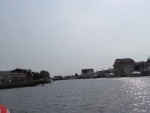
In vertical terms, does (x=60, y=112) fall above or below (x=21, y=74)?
below

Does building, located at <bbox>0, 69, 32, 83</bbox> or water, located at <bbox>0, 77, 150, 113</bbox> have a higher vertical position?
building, located at <bbox>0, 69, 32, 83</bbox>

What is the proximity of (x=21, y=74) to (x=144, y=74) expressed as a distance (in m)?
65.9

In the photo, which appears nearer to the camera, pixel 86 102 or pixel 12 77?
pixel 86 102

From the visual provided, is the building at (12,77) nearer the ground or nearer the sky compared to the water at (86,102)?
nearer the sky

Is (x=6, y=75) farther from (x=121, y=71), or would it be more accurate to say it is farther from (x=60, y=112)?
(x=60, y=112)

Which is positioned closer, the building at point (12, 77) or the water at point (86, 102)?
the water at point (86, 102)

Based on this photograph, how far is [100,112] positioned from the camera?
2439 centimetres

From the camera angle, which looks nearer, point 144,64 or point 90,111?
point 90,111

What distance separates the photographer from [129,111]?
2417cm

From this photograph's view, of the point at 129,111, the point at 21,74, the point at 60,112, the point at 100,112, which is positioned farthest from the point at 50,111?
the point at 21,74

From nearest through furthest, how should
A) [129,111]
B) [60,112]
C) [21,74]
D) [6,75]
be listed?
[129,111], [60,112], [6,75], [21,74]

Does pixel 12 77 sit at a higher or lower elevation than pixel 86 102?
higher

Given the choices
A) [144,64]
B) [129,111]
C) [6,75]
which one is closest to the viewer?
[129,111]

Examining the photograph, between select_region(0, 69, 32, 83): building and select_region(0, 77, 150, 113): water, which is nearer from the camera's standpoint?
select_region(0, 77, 150, 113): water
